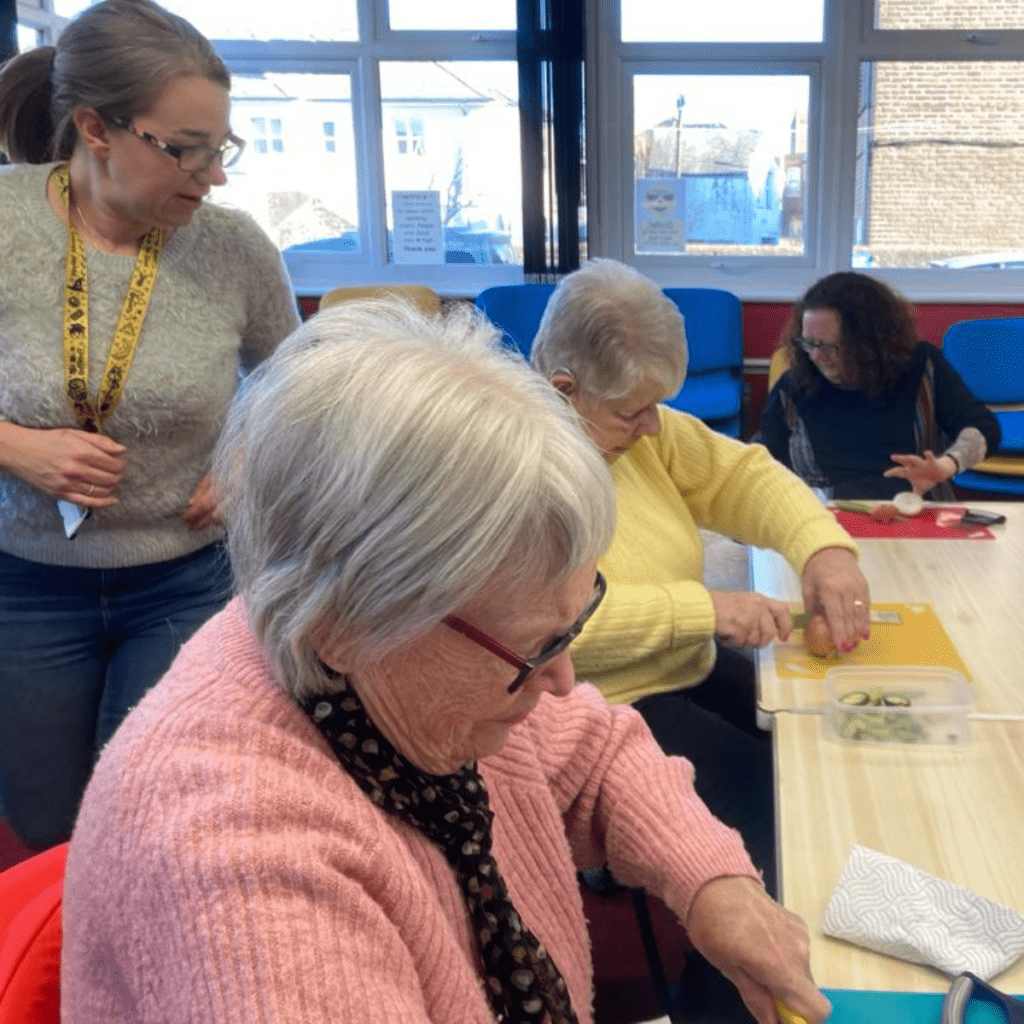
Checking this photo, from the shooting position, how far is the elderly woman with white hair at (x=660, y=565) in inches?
64.0

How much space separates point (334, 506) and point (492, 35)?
4845 mm

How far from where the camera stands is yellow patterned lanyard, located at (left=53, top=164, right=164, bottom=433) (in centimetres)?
154

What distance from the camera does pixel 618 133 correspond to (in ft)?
16.8

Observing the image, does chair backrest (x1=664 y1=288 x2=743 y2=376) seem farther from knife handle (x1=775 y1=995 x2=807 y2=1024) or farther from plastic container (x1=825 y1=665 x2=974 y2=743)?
knife handle (x1=775 y1=995 x2=807 y2=1024)

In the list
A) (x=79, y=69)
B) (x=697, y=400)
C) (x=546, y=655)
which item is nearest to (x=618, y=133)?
(x=697, y=400)

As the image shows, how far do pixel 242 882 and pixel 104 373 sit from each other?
106cm

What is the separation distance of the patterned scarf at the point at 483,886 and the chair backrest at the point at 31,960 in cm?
26

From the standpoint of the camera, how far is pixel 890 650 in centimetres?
166

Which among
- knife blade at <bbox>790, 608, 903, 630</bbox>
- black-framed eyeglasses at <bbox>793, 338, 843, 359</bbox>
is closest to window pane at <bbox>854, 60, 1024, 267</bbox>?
black-framed eyeglasses at <bbox>793, 338, 843, 359</bbox>

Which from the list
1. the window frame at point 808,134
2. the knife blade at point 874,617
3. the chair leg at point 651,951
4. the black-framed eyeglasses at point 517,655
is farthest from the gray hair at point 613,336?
the window frame at point 808,134

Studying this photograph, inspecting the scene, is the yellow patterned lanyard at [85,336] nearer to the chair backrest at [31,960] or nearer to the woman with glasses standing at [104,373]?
the woman with glasses standing at [104,373]

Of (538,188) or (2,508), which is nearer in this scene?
(2,508)

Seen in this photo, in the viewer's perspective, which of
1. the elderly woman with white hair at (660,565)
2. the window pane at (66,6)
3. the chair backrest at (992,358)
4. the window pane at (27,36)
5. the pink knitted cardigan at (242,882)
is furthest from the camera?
the window pane at (66,6)

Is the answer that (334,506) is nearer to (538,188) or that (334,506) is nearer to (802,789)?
(802,789)
